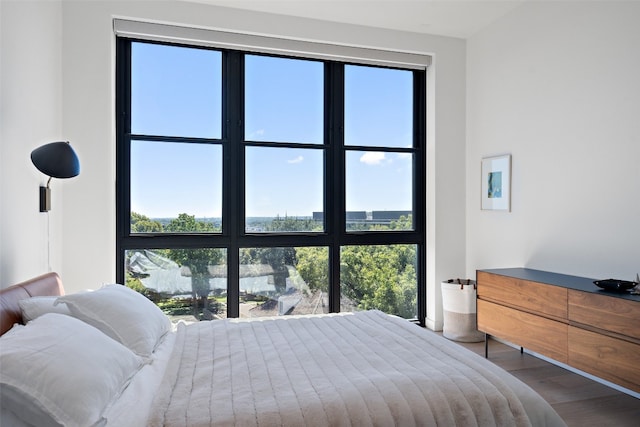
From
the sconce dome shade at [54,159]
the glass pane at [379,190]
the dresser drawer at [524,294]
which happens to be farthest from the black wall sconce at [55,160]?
the dresser drawer at [524,294]

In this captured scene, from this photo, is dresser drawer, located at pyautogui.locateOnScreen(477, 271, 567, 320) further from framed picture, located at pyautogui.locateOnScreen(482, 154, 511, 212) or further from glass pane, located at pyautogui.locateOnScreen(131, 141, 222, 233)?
glass pane, located at pyautogui.locateOnScreen(131, 141, 222, 233)

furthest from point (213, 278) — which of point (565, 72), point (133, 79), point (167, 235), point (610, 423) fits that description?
point (565, 72)

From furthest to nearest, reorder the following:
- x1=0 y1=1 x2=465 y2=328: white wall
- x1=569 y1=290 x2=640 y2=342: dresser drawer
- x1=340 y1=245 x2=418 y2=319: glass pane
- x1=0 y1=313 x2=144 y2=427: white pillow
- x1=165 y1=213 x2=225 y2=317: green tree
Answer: x1=340 y1=245 x2=418 y2=319: glass pane → x1=165 y1=213 x2=225 y2=317: green tree → x1=0 y1=1 x2=465 y2=328: white wall → x1=569 y1=290 x2=640 y2=342: dresser drawer → x1=0 y1=313 x2=144 y2=427: white pillow

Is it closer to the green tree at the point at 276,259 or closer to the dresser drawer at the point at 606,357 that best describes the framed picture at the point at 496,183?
the dresser drawer at the point at 606,357

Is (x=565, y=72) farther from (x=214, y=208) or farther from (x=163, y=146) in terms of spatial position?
(x=163, y=146)

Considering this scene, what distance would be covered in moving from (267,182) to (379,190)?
3.81 feet

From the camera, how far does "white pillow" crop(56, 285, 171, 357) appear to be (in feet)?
6.03

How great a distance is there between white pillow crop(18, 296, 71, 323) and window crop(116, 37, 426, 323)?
185cm

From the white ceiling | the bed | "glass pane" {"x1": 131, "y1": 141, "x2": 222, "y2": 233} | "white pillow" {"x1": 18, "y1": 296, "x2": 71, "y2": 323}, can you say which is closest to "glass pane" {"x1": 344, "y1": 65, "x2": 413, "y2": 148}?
the white ceiling

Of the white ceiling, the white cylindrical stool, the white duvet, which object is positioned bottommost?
the white cylindrical stool

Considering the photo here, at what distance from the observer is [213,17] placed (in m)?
3.66

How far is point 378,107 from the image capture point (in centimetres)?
435

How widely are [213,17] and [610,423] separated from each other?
4.09m

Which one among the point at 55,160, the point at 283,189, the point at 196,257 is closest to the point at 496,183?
the point at 283,189
